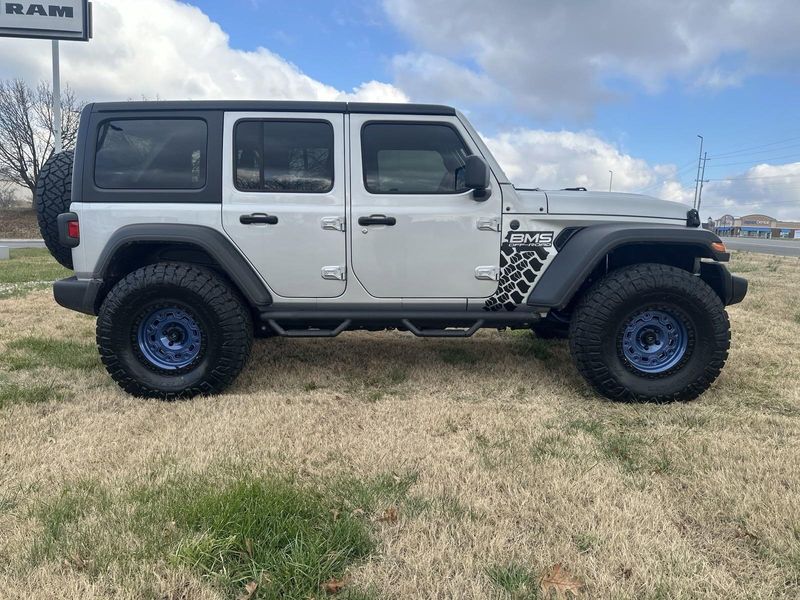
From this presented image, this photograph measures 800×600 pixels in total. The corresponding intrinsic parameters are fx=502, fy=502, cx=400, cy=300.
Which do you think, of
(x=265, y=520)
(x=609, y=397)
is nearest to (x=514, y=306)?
(x=609, y=397)

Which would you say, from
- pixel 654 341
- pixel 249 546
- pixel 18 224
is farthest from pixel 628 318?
pixel 18 224

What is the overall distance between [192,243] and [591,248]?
2480 mm

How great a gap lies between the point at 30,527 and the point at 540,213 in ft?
10.00

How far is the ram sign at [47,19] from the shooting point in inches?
543

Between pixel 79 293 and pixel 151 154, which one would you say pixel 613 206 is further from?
pixel 79 293

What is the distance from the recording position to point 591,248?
3.10 m

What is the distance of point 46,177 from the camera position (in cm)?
355

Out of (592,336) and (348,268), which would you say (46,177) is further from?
(592,336)

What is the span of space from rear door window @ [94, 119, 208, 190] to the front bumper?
11.4 ft

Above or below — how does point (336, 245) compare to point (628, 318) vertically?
above

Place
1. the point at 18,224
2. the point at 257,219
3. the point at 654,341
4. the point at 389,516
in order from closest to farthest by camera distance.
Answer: the point at 389,516 < the point at 257,219 < the point at 654,341 < the point at 18,224

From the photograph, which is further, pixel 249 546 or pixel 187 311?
pixel 187 311

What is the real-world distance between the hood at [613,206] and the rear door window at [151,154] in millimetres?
2347

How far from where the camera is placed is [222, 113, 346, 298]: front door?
10.5ft
